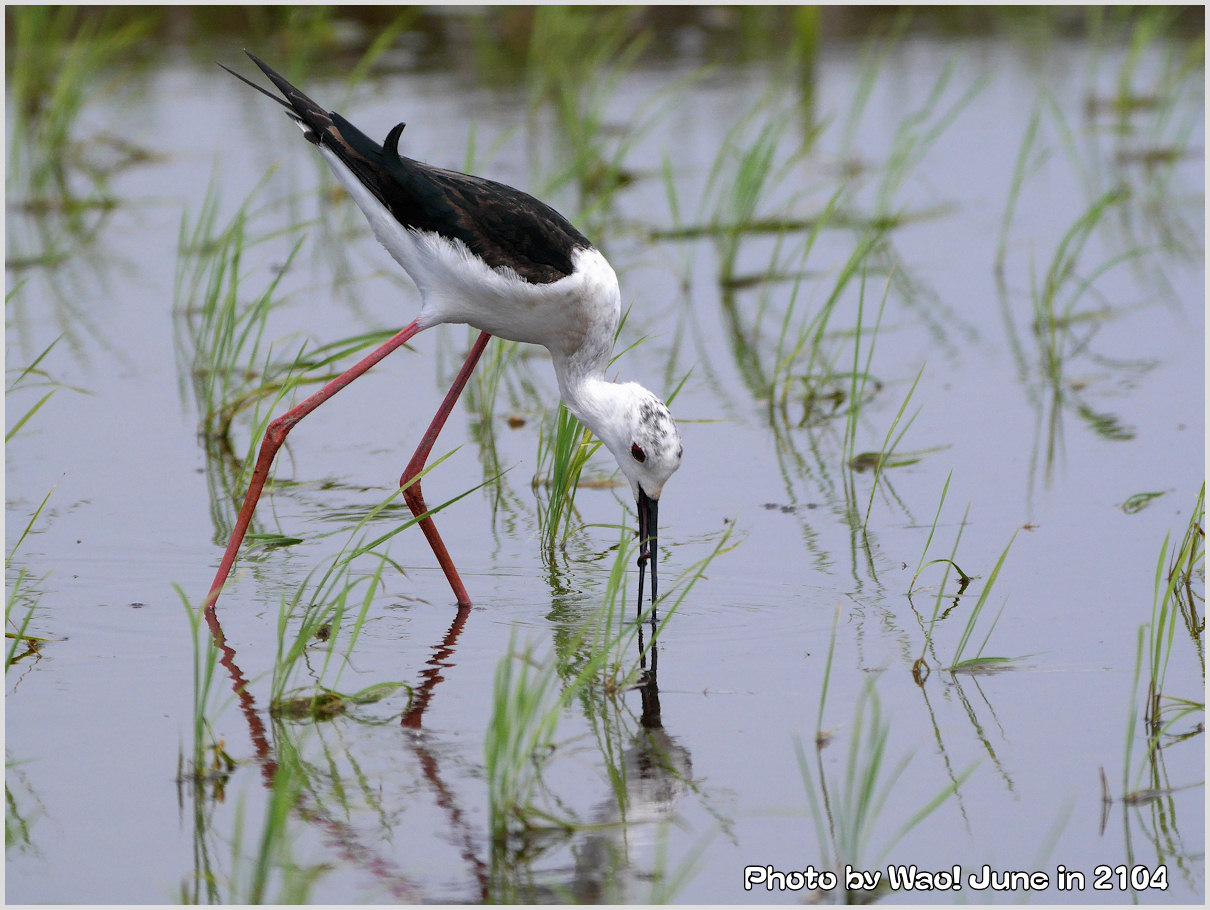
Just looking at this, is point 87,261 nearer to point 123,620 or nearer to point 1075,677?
point 123,620

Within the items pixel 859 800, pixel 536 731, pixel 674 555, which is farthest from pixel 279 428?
pixel 859 800

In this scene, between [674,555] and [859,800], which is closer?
[859,800]

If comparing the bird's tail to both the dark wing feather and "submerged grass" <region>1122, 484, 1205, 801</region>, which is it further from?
"submerged grass" <region>1122, 484, 1205, 801</region>

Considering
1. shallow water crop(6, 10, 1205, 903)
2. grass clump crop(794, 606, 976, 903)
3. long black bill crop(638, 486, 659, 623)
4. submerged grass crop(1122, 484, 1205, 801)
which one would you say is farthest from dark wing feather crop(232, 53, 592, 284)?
submerged grass crop(1122, 484, 1205, 801)

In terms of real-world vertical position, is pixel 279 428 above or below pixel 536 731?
above

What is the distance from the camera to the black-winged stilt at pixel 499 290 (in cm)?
491

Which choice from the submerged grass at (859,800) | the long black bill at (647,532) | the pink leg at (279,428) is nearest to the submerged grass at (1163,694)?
the submerged grass at (859,800)

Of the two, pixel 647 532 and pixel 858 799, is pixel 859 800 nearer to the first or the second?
pixel 858 799

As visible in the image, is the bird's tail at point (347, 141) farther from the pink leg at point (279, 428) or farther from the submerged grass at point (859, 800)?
the submerged grass at point (859, 800)

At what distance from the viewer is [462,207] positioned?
16.6 feet

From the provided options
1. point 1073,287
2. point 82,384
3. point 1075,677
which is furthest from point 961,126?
point 1075,677

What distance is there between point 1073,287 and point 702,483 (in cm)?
313

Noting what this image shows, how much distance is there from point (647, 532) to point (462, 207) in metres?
1.18

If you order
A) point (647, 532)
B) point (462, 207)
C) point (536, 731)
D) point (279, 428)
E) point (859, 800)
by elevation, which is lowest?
point (859, 800)
